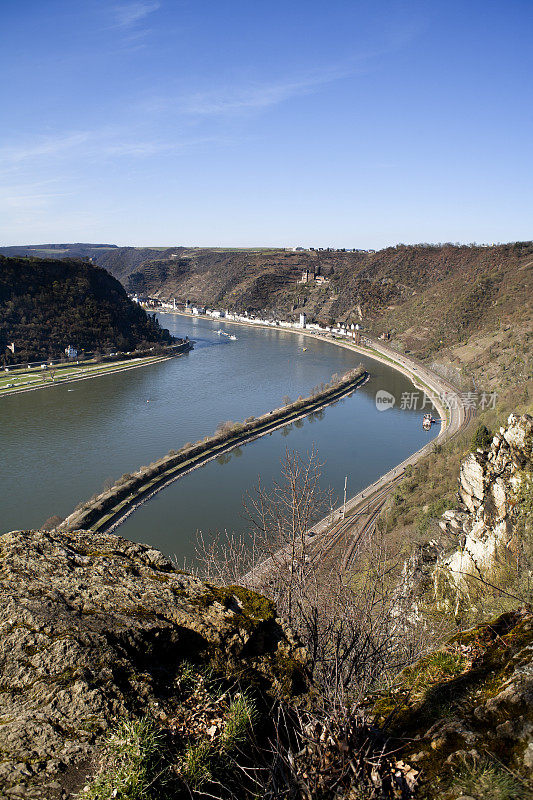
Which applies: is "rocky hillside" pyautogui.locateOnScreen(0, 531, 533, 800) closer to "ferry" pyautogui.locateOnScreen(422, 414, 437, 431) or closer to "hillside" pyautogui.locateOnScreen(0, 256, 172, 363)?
"ferry" pyautogui.locateOnScreen(422, 414, 437, 431)

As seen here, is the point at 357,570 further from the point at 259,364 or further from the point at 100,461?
the point at 259,364

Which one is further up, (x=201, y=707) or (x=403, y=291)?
(x=403, y=291)

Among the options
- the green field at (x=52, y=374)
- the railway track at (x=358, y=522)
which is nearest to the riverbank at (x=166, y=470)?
the railway track at (x=358, y=522)

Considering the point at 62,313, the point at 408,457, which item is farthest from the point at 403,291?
the point at 408,457

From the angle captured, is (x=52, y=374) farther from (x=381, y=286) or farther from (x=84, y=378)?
(x=381, y=286)

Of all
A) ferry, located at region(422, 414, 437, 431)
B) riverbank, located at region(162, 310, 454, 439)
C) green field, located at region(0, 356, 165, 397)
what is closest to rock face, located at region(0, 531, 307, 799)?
riverbank, located at region(162, 310, 454, 439)

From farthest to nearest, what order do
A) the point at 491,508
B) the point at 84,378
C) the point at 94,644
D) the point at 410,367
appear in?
the point at 410,367, the point at 84,378, the point at 491,508, the point at 94,644

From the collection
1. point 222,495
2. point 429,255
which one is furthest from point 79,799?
point 429,255
